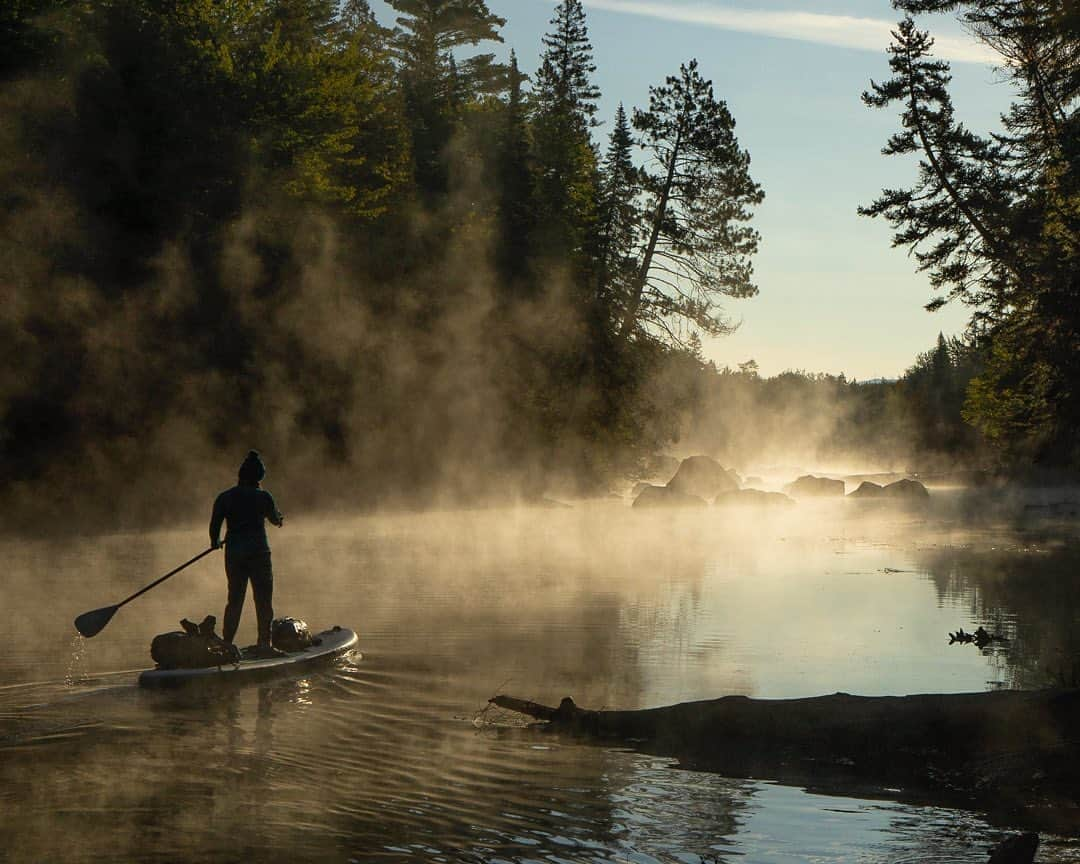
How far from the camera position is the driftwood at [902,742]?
30.0 ft

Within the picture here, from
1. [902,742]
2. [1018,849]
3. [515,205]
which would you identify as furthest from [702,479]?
[1018,849]

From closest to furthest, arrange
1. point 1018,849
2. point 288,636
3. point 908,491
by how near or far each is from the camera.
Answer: point 1018,849
point 288,636
point 908,491

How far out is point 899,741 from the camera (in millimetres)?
9578

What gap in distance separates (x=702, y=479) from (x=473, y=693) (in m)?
56.6

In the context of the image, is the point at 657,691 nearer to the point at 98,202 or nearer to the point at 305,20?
the point at 98,202

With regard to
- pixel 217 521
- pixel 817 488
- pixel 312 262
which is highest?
pixel 312 262

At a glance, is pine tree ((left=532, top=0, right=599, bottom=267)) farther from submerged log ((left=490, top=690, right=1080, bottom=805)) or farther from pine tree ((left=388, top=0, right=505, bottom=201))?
submerged log ((left=490, top=690, right=1080, bottom=805))

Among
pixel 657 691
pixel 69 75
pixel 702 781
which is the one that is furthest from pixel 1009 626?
pixel 69 75

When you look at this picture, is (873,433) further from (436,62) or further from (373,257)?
(373,257)

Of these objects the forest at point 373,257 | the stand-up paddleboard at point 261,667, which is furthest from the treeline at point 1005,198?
the stand-up paddleboard at point 261,667

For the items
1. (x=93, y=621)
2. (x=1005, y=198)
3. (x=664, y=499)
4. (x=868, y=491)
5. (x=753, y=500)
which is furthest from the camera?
(x=868, y=491)

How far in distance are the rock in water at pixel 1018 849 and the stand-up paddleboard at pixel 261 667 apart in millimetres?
8164

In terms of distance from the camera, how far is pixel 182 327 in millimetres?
37844

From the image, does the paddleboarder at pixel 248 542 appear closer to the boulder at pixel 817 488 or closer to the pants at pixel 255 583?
the pants at pixel 255 583
